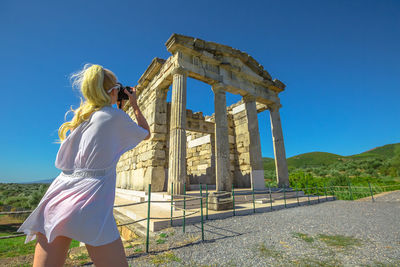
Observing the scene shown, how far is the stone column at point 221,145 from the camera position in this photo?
311 inches

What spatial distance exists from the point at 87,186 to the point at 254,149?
9.49 m

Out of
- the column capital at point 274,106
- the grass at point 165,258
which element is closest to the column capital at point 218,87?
the column capital at point 274,106

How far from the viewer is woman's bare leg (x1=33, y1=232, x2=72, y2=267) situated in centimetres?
98

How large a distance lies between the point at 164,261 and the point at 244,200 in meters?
5.41

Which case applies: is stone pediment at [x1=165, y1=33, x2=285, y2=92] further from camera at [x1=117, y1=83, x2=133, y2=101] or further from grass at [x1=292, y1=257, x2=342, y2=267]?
grass at [x1=292, y1=257, x2=342, y2=267]

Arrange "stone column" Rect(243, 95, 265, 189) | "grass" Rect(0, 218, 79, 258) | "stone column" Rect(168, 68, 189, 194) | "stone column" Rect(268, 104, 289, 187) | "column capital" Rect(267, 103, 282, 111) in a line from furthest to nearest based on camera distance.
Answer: "column capital" Rect(267, 103, 282, 111) → "stone column" Rect(268, 104, 289, 187) → "stone column" Rect(243, 95, 265, 189) → "stone column" Rect(168, 68, 189, 194) → "grass" Rect(0, 218, 79, 258)

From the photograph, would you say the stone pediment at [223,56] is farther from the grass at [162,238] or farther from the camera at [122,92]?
the camera at [122,92]

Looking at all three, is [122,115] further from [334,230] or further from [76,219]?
[334,230]

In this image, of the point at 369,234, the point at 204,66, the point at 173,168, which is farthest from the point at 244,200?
the point at 204,66

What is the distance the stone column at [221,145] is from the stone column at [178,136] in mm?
1625

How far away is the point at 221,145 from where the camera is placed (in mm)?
8250

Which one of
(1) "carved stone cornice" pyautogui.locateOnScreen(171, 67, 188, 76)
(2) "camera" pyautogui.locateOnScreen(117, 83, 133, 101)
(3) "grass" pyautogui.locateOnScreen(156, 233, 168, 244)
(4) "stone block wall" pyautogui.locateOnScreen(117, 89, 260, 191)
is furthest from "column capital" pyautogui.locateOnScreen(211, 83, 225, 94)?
(2) "camera" pyautogui.locateOnScreen(117, 83, 133, 101)

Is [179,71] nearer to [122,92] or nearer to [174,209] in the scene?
[174,209]

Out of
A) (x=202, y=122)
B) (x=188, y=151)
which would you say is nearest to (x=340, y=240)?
(x=202, y=122)
